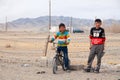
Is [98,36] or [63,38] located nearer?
[98,36]

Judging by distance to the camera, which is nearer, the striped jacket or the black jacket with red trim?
the black jacket with red trim

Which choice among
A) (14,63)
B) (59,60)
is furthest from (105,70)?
(14,63)

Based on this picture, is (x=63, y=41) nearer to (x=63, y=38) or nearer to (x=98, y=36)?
(x=63, y=38)

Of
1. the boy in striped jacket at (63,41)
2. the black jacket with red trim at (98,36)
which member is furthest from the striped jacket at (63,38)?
the black jacket with red trim at (98,36)

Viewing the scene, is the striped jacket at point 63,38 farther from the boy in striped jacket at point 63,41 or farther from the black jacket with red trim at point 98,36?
the black jacket with red trim at point 98,36

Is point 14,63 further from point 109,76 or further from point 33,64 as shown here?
point 109,76

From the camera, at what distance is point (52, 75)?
12.3 metres

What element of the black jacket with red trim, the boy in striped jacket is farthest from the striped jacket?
the black jacket with red trim

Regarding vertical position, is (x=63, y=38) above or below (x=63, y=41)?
above

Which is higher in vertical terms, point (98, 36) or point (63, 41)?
point (98, 36)

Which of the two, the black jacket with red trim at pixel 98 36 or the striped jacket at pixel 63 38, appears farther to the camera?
the striped jacket at pixel 63 38

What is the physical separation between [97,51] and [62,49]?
1.23 metres

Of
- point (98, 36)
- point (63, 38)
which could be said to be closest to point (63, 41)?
point (63, 38)

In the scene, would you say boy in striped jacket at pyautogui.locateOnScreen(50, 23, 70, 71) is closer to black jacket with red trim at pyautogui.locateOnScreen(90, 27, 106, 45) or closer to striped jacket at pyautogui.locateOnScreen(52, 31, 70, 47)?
striped jacket at pyautogui.locateOnScreen(52, 31, 70, 47)
